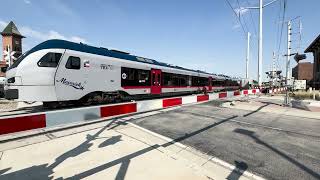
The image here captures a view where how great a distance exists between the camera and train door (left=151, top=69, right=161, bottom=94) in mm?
15781

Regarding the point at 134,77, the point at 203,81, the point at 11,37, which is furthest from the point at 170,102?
the point at 11,37

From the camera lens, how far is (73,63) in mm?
9984

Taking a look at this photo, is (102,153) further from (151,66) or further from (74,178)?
(151,66)

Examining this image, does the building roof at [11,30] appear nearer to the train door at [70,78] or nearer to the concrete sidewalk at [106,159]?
the train door at [70,78]

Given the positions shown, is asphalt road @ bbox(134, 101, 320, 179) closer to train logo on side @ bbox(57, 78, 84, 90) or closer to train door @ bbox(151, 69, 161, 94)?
train logo on side @ bbox(57, 78, 84, 90)

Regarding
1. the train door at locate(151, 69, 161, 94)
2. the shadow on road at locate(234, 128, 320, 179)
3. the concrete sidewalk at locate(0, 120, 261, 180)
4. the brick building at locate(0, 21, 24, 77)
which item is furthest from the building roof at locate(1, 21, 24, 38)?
the shadow on road at locate(234, 128, 320, 179)

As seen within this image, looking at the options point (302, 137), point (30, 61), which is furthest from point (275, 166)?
point (30, 61)

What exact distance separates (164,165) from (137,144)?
1365 millimetres

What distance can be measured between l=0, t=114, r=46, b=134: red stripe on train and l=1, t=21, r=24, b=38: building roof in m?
68.2

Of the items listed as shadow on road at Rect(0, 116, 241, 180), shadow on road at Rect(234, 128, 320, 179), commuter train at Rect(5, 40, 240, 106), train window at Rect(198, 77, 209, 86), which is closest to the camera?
shadow on road at Rect(0, 116, 241, 180)

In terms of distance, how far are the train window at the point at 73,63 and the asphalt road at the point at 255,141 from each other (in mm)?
4191

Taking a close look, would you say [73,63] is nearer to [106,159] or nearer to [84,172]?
[106,159]

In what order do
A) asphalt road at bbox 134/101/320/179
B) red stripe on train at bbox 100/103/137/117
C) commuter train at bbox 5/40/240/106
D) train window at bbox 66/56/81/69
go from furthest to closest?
train window at bbox 66/56/81/69 < commuter train at bbox 5/40/240/106 < red stripe on train at bbox 100/103/137/117 < asphalt road at bbox 134/101/320/179

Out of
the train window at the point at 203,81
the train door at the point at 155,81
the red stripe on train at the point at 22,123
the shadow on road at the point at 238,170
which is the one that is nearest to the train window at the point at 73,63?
the red stripe on train at the point at 22,123
